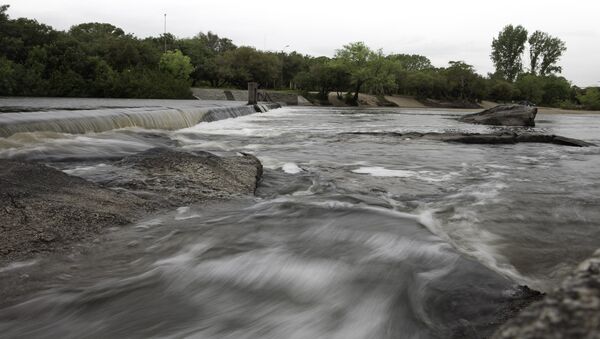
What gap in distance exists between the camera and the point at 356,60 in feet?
202

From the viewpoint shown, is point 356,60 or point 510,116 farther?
point 356,60

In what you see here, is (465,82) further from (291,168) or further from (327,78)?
(291,168)

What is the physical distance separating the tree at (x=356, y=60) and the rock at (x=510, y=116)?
1527 inches

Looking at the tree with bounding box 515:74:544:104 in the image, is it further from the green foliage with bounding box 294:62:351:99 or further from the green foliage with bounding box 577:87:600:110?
the green foliage with bounding box 294:62:351:99

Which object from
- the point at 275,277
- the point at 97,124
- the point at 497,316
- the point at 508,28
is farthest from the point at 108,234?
the point at 508,28

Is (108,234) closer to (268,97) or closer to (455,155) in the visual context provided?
(455,155)

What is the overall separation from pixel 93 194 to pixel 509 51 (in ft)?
345

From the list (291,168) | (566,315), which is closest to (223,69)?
(291,168)

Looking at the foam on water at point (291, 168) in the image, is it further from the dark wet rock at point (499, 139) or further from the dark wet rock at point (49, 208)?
the dark wet rock at point (499, 139)

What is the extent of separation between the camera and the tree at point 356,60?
59531 millimetres

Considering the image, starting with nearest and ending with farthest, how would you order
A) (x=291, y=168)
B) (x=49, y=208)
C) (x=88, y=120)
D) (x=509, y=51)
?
(x=49, y=208) → (x=291, y=168) → (x=88, y=120) → (x=509, y=51)

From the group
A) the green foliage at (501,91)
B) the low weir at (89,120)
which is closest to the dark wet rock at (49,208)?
the low weir at (89,120)

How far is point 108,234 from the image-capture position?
298 cm

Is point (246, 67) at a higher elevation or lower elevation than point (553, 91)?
higher
